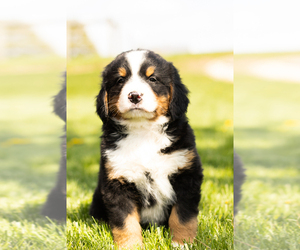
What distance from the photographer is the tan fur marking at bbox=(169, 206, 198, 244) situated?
2.52 m

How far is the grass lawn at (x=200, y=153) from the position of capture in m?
2.53

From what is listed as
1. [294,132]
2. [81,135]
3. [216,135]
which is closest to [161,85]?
[294,132]

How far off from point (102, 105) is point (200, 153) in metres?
2.61

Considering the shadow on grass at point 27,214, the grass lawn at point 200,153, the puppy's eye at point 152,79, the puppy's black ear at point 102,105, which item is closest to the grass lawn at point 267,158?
the grass lawn at point 200,153

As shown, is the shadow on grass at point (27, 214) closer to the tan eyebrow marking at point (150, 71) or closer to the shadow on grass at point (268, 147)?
the tan eyebrow marking at point (150, 71)

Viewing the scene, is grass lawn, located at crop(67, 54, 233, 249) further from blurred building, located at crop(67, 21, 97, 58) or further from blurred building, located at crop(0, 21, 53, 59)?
blurred building, located at crop(0, 21, 53, 59)

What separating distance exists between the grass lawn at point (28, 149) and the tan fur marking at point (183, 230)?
840mm

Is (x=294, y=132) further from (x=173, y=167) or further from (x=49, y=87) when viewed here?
(x=49, y=87)

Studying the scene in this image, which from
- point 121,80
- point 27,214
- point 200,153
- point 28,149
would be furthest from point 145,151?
point 200,153

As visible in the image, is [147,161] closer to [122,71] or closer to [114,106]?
[114,106]

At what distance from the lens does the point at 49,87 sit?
220 centimetres

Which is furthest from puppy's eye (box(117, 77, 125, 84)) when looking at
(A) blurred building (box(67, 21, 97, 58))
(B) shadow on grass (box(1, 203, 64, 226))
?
(A) blurred building (box(67, 21, 97, 58))

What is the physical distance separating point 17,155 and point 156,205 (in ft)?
3.77

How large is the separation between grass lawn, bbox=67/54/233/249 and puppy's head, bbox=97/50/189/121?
28 cm
